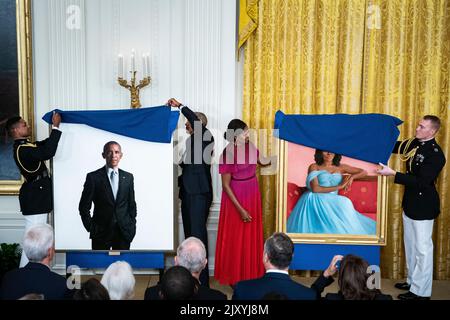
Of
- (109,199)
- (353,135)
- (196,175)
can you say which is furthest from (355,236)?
(109,199)

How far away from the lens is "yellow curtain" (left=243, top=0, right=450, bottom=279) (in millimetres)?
6027

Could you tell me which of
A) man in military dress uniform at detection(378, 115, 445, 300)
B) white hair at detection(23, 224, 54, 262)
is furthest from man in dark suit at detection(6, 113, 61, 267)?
man in military dress uniform at detection(378, 115, 445, 300)

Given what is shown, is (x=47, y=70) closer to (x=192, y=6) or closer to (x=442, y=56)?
(x=192, y=6)

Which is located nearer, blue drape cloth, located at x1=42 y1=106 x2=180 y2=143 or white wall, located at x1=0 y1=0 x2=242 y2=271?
blue drape cloth, located at x1=42 y1=106 x2=180 y2=143

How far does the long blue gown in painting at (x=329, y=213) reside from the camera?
5.39 meters

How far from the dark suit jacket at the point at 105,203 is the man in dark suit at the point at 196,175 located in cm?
58

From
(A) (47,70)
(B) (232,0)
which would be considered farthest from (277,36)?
(A) (47,70)

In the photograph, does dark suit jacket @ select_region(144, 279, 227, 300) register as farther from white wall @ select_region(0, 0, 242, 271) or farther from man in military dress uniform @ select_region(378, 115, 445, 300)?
white wall @ select_region(0, 0, 242, 271)

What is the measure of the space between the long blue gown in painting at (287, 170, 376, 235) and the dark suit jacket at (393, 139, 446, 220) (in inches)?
18.5

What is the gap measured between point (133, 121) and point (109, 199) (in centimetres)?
84

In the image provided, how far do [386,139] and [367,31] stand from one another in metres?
1.48

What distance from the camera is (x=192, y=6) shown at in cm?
606

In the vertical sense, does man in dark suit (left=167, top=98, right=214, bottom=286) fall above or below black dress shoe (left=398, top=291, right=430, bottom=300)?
above

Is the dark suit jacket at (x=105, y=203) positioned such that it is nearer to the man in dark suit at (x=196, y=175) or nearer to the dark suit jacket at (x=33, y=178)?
the dark suit jacket at (x=33, y=178)
